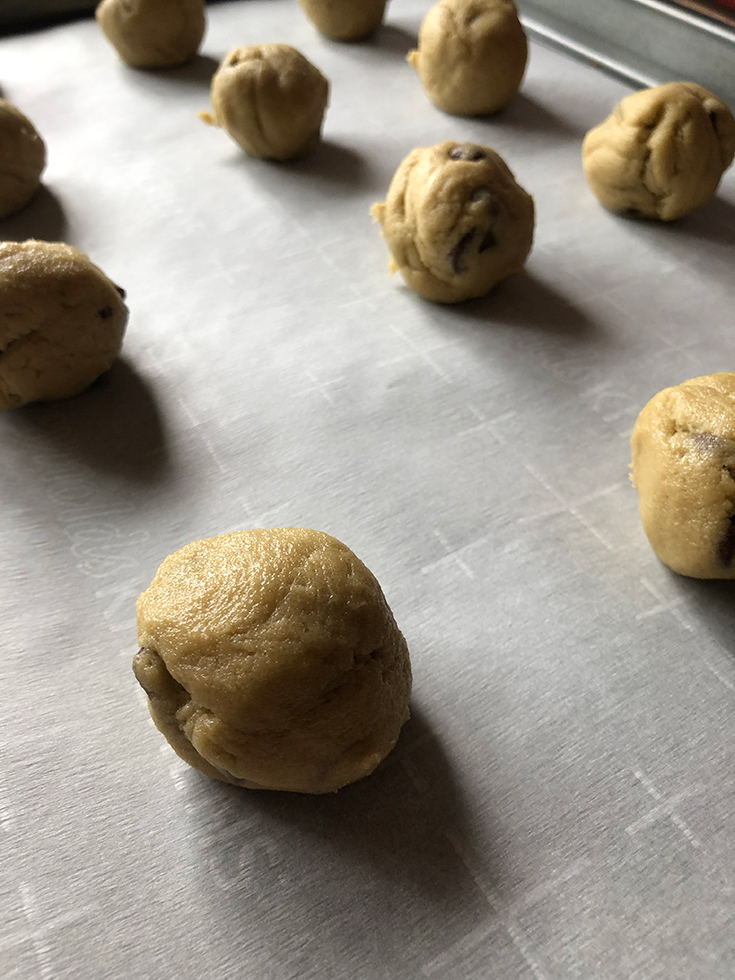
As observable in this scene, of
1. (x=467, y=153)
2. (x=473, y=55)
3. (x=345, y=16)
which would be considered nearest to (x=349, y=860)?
(x=467, y=153)

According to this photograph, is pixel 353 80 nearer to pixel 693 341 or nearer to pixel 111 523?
pixel 693 341

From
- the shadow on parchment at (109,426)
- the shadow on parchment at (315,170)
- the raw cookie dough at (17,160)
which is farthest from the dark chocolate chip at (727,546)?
the raw cookie dough at (17,160)

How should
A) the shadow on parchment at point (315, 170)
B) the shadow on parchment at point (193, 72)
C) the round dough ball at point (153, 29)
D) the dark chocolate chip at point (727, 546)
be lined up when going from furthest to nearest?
1. the shadow on parchment at point (193, 72)
2. the round dough ball at point (153, 29)
3. the shadow on parchment at point (315, 170)
4. the dark chocolate chip at point (727, 546)

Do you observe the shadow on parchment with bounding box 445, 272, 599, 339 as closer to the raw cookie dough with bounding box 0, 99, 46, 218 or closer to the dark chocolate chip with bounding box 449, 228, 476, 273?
the dark chocolate chip with bounding box 449, 228, 476, 273

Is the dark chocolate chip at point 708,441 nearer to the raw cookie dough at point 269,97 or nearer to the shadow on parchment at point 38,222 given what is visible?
the raw cookie dough at point 269,97

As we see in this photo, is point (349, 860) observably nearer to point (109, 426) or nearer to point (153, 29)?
point (109, 426)

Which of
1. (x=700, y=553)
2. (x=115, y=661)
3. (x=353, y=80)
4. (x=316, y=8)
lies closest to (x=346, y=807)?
(x=115, y=661)
